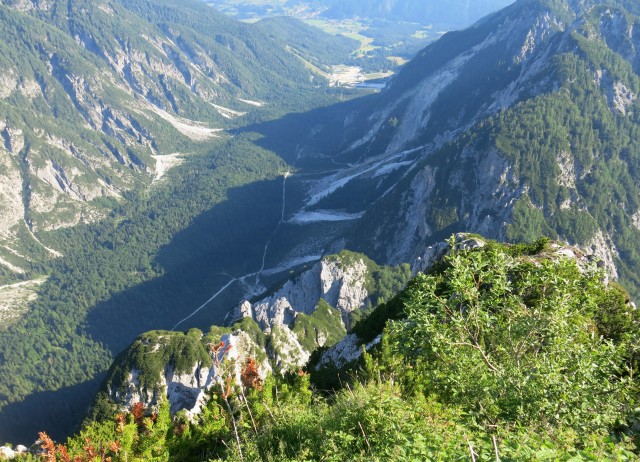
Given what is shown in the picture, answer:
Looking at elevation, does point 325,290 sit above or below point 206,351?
below

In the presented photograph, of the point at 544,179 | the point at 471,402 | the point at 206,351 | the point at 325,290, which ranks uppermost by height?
the point at 471,402

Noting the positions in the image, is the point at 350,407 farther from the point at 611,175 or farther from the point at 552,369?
the point at 611,175

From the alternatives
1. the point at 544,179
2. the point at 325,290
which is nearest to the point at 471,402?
the point at 325,290

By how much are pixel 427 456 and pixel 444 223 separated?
13982 centimetres

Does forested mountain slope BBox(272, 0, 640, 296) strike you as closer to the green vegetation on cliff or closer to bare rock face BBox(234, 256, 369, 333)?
bare rock face BBox(234, 256, 369, 333)

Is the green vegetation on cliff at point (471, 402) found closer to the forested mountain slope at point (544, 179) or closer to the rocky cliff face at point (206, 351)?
the rocky cliff face at point (206, 351)

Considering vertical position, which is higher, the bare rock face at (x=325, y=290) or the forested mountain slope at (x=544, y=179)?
the forested mountain slope at (x=544, y=179)

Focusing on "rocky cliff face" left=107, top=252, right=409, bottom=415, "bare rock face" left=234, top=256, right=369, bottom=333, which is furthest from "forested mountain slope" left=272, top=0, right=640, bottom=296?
"rocky cliff face" left=107, top=252, right=409, bottom=415

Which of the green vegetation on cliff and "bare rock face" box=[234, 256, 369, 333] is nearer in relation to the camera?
the green vegetation on cliff

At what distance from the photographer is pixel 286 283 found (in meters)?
126

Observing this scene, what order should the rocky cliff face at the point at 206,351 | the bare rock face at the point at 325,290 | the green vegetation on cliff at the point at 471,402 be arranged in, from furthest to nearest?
1. the bare rock face at the point at 325,290
2. the rocky cliff face at the point at 206,351
3. the green vegetation on cliff at the point at 471,402

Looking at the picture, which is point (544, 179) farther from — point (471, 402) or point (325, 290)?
point (471, 402)

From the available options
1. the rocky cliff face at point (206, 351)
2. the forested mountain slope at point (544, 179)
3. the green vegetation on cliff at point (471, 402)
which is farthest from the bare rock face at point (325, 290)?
the green vegetation on cliff at point (471, 402)

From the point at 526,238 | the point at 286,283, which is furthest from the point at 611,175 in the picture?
the point at 286,283
